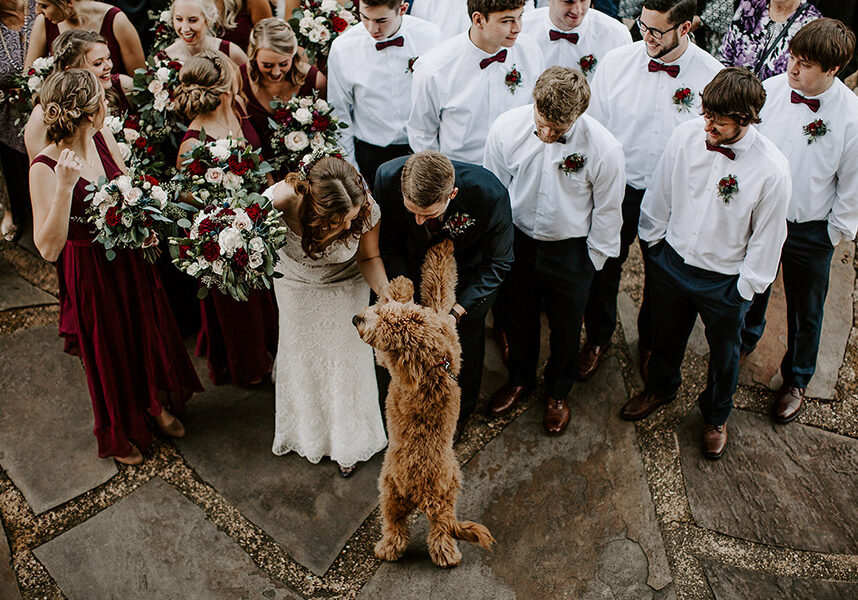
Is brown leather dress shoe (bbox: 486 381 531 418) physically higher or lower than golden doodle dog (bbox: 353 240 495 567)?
lower

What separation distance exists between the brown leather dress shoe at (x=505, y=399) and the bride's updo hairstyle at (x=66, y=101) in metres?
2.92

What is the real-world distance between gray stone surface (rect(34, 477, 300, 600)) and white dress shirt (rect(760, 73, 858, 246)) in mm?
3636

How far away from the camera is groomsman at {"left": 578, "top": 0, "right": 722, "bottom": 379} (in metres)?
4.26

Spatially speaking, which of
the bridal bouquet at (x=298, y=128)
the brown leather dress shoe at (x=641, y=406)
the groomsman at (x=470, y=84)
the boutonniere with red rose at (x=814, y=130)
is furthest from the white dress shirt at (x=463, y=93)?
the brown leather dress shoe at (x=641, y=406)

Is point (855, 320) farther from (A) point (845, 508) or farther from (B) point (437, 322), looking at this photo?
(B) point (437, 322)

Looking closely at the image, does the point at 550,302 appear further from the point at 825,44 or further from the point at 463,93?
the point at 825,44

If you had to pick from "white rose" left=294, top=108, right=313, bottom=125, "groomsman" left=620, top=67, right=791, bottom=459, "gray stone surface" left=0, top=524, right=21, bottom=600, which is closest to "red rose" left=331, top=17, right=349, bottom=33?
"white rose" left=294, top=108, right=313, bottom=125

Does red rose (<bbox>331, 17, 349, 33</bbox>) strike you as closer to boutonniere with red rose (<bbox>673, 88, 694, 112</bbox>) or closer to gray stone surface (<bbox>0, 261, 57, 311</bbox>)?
boutonniere with red rose (<bbox>673, 88, 694, 112</bbox>)

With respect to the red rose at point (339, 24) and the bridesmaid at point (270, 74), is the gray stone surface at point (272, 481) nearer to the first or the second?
the bridesmaid at point (270, 74)

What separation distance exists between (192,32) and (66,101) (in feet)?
5.33

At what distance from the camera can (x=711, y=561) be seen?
385 centimetres

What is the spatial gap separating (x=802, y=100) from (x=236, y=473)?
3.95m

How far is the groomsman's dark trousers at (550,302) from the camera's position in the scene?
13.6 feet

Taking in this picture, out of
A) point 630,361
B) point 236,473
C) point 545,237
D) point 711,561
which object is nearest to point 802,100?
point 545,237
